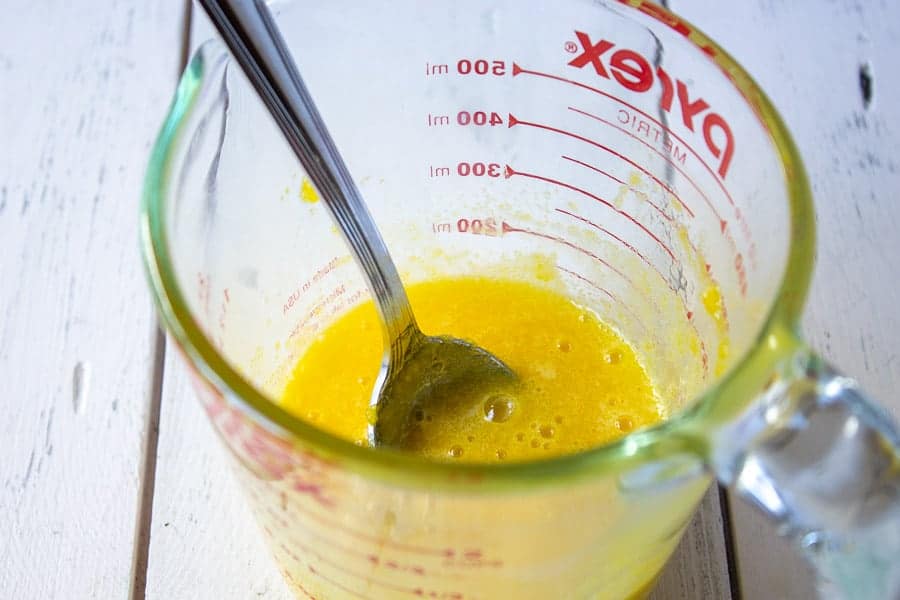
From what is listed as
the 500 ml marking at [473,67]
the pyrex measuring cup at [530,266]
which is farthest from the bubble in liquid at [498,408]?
the 500 ml marking at [473,67]

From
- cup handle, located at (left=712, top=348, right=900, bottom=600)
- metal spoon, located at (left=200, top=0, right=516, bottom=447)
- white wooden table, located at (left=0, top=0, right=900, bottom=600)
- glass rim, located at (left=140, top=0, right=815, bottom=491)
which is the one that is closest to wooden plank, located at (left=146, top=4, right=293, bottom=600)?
white wooden table, located at (left=0, top=0, right=900, bottom=600)

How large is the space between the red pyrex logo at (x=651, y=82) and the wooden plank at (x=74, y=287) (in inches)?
15.1

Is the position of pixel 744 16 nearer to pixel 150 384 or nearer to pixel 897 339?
pixel 897 339

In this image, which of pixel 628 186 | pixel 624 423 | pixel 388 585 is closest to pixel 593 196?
pixel 628 186

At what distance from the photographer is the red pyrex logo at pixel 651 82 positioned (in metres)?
0.55

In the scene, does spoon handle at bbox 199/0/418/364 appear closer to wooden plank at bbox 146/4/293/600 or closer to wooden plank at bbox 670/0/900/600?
wooden plank at bbox 146/4/293/600

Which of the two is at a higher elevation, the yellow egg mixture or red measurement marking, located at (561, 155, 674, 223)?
red measurement marking, located at (561, 155, 674, 223)

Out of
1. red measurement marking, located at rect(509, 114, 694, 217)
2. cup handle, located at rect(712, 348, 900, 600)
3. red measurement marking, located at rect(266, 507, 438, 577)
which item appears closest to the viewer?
cup handle, located at rect(712, 348, 900, 600)

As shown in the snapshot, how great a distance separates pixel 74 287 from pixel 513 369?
35 centimetres

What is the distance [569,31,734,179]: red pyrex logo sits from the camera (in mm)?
552

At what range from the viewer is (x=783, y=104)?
0.87 metres

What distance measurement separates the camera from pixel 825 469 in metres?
0.38

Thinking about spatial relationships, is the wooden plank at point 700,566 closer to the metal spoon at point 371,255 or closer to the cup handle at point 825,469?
the metal spoon at point 371,255

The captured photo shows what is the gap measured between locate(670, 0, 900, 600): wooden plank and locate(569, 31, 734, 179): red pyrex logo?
0.87ft
